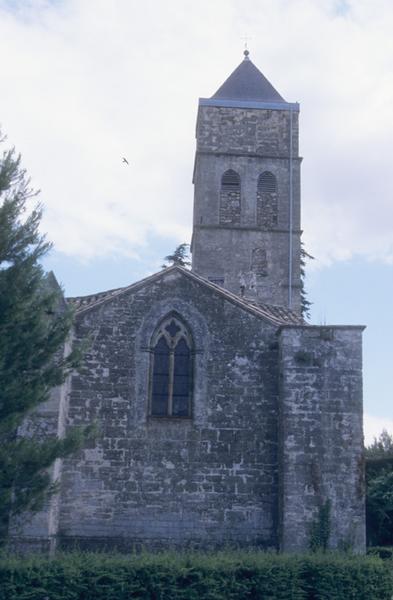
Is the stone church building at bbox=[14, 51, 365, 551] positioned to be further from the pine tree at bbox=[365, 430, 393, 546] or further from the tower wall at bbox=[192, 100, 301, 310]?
the tower wall at bbox=[192, 100, 301, 310]

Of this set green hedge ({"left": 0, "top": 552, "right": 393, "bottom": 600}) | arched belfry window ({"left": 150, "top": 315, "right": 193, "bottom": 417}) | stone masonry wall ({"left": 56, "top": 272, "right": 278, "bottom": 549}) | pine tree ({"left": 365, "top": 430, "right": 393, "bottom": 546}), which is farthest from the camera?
pine tree ({"left": 365, "top": 430, "right": 393, "bottom": 546})

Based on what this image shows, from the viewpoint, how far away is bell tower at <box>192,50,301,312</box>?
28.3m

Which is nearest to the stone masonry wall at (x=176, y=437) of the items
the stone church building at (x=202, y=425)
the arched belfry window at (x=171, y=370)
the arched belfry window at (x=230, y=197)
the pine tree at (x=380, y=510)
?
the stone church building at (x=202, y=425)

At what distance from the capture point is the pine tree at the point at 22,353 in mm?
12164

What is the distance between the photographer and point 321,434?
1598 cm

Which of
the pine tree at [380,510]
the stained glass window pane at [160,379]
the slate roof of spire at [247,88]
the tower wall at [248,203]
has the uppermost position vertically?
the slate roof of spire at [247,88]

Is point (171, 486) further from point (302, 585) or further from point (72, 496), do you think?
point (302, 585)

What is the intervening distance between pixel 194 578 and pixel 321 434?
189 inches

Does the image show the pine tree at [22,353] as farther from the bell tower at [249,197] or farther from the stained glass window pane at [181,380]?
the bell tower at [249,197]

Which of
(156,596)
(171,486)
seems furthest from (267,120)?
(156,596)

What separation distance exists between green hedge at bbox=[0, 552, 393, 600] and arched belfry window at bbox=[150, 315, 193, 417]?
4.11 m

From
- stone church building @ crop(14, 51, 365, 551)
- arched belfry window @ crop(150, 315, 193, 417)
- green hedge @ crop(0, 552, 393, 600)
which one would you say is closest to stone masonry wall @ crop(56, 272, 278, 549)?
stone church building @ crop(14, 51, 365, 551)

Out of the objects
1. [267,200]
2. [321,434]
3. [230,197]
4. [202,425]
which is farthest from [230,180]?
[321,434]

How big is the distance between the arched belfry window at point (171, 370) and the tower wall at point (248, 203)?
36.4 feet
